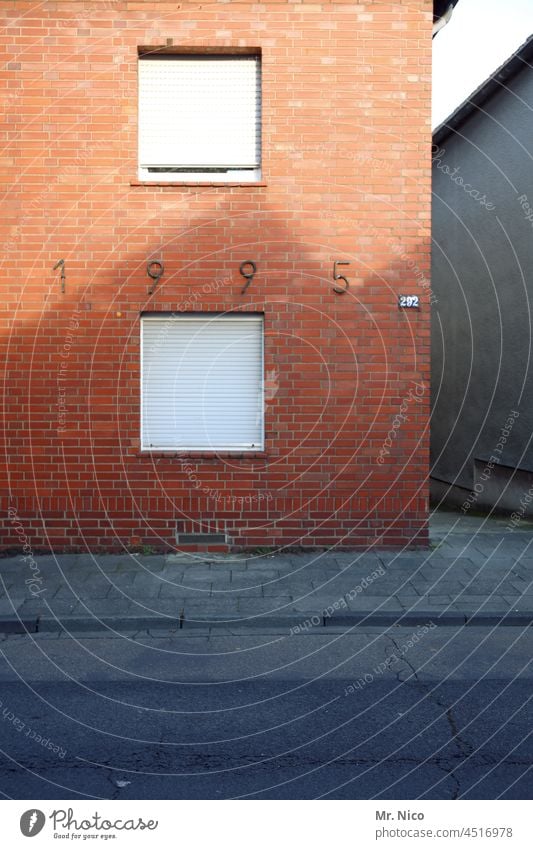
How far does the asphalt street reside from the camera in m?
4.25

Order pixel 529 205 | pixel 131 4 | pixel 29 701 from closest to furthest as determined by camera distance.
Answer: pixel 29 701
pixel 131 4
pixel 529 205

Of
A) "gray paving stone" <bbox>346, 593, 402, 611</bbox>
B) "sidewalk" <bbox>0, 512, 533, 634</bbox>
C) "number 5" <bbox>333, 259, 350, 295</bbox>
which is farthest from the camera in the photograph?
"number 5" <bbox>333, 259, 350, 295</bbox>

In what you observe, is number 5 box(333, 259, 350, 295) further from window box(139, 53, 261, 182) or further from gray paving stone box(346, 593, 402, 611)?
gray paving stone box(346, 593, 402, 611)

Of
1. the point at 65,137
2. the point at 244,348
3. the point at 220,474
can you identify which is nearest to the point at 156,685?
the point at 220,474

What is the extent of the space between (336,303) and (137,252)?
245cm

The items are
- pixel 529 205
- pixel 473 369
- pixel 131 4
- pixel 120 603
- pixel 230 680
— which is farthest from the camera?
pixel 473 369

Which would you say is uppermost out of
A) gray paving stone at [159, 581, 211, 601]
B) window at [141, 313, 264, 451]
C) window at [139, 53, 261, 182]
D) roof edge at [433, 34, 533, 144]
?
roof edge at [433, 34, 533, 144]

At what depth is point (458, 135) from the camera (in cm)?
1501

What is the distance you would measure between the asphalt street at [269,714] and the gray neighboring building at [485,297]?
6.68 m

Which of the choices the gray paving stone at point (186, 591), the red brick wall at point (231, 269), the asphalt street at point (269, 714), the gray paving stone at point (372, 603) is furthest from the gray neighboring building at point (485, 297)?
the asphalt street at point (269, 714)

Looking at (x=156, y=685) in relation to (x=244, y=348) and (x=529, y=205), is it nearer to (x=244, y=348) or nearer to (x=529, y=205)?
(x=244, y=348)

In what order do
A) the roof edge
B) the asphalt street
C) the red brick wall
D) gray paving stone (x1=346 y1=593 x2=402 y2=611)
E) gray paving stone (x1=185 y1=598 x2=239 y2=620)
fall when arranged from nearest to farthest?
the asphalt street, gray paving stone (x1=185 y1=598 x2=239 y2=620), gray paving stone (x1=346 y1=593 x2=402 y2=611), the red brick wall, the roof edge

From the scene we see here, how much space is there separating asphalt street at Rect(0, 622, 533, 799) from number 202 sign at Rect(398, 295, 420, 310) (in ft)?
13.5

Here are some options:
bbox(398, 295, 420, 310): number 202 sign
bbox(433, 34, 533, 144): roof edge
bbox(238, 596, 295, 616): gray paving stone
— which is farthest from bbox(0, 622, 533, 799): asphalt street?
bbox(433, 34, 533, 144): roof edge
